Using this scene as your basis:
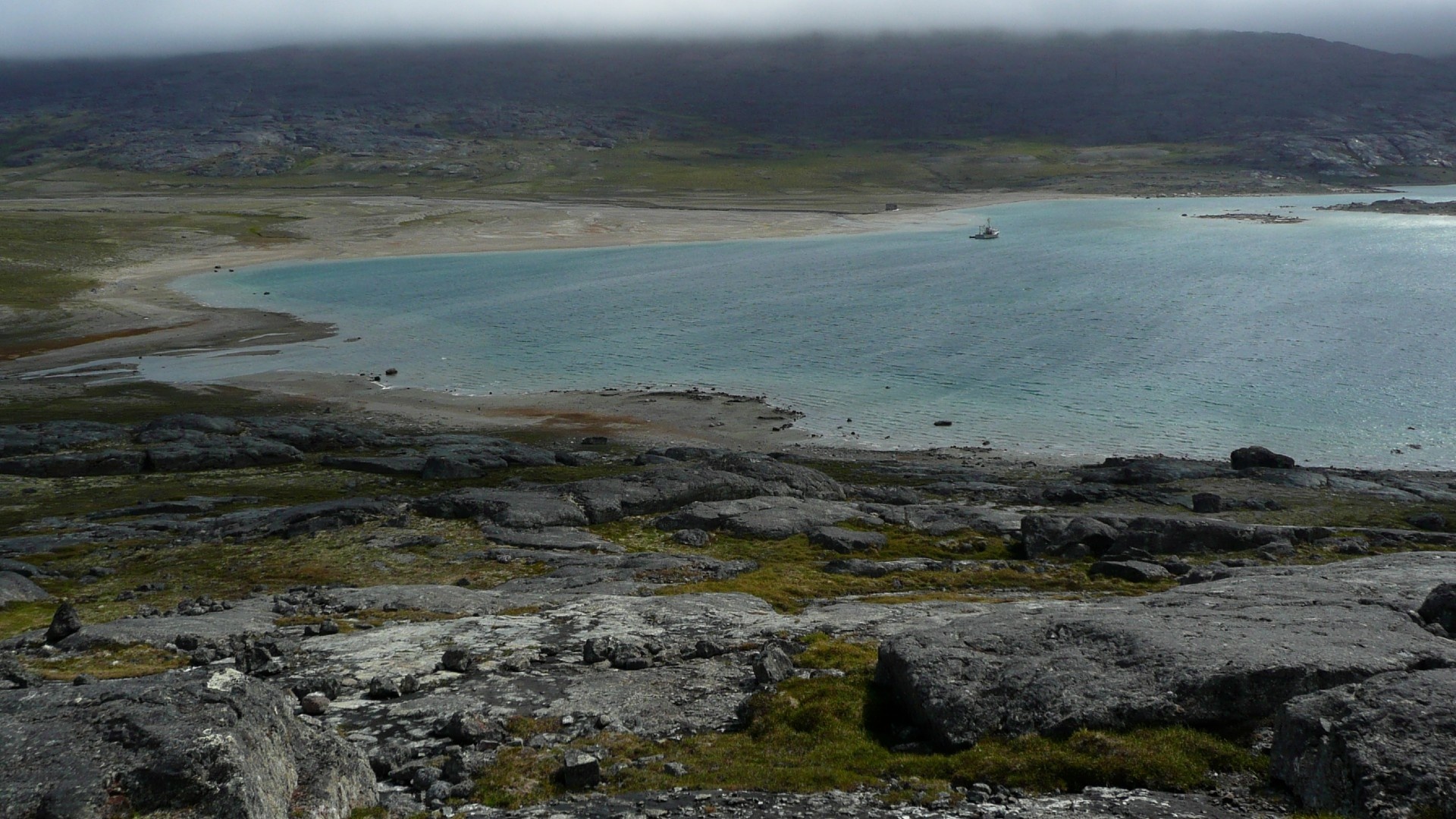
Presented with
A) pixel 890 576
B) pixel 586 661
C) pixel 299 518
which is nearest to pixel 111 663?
pixel 586 661

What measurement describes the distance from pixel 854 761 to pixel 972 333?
81.7 metres

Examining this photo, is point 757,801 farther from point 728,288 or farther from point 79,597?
point 728,288

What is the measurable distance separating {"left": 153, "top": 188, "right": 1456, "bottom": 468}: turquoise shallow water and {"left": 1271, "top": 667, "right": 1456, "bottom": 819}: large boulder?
1816 inches

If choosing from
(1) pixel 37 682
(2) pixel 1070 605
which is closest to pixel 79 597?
(1) pixel 37 682

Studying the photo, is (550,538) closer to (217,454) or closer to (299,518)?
(299,518)

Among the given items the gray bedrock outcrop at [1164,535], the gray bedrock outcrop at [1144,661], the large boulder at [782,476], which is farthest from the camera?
the large boulder at [782,476]

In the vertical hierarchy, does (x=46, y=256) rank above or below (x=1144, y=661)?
below

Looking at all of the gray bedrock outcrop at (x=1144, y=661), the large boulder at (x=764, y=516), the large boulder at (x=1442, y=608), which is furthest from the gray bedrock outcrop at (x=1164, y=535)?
the large boulder at (x=1442, y=608)

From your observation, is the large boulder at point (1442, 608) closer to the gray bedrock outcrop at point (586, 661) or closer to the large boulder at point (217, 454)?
the gray bedrock outcrop at point (586, 661)

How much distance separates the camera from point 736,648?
26.3 meters

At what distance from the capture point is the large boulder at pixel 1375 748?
1523cm

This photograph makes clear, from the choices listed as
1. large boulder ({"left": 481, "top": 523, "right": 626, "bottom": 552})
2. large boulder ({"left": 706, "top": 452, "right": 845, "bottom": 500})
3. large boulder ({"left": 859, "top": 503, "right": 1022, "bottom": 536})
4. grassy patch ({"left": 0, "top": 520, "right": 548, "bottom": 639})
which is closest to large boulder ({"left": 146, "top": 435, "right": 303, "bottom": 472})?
grassy patch ({"left": 0, "top": 520, "right": 548, "bottom": 639})

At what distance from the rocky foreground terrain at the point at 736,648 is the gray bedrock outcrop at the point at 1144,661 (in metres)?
0.09

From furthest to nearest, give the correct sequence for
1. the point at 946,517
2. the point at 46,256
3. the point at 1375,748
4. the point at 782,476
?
the point at 46,256
the point at 782,476
the point at 946,517
the point at 1375,748
